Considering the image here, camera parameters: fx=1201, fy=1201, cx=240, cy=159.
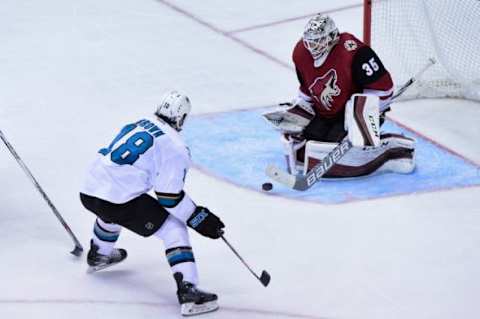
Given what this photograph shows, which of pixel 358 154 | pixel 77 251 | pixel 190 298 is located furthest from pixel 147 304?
pixel 358 154

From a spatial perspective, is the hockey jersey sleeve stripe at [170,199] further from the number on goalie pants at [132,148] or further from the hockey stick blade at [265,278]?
the hockey stick blade at [265,278]

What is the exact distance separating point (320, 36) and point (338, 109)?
14.5 inches

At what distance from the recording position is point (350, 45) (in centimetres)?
544

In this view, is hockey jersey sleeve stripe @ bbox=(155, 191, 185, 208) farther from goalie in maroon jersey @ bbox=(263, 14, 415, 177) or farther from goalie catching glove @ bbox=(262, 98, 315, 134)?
goalie catching glove @ bbox=(262, 98, 315, 134)

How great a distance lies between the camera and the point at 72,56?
7.48 metres

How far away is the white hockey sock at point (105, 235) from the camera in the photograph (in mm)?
4598

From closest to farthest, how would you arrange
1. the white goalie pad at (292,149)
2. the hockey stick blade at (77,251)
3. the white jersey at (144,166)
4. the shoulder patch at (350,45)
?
the white jersey at (144,166), the hockey stick blade at (77,251), the shoulder patch at (350,45), the white goalie pad at (292,149)

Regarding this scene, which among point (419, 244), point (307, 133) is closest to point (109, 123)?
point (307, 133)

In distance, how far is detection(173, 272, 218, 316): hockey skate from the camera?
4.30m

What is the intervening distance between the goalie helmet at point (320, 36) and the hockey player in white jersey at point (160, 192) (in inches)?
44.2

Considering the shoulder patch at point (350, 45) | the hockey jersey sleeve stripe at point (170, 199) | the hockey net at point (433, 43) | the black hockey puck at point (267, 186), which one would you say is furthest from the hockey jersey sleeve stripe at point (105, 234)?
the hockey net at point (433, 43)

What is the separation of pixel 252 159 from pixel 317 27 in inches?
31.0

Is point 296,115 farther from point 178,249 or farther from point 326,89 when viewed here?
point 178,249

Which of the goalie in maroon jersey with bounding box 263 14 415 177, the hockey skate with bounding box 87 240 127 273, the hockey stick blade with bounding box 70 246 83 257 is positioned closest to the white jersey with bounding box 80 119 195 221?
the hockey skate with bounding box 87 240 127 273
